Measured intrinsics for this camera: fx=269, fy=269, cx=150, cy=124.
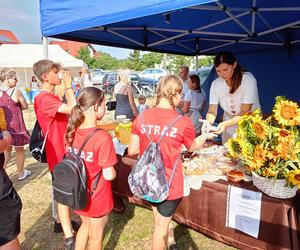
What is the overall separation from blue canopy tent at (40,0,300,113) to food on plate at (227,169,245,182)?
1.14 meters

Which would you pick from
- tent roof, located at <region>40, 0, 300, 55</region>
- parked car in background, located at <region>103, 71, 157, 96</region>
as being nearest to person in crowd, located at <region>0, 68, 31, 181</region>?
tent roof, located at <region>40, 0, 300, 55</region>

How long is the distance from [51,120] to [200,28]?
256 centimetres

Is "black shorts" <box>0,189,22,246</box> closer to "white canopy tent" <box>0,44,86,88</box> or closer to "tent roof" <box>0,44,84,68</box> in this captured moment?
"white canopy tent" <box>0,44,86,88</box>

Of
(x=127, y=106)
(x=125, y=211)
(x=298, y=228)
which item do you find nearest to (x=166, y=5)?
(x=298, y=228)

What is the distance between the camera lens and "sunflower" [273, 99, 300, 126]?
1.45m

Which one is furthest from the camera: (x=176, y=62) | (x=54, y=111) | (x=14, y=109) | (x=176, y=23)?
(x=176, y=62)

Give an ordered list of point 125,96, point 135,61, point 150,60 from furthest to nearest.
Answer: point 135,61, point 150,60, point 125,96

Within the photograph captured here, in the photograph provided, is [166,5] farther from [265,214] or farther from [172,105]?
[265,214]

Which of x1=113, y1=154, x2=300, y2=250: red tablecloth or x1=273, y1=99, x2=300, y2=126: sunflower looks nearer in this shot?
x1=273, y1=99, x2=300, y2=126: sunflower

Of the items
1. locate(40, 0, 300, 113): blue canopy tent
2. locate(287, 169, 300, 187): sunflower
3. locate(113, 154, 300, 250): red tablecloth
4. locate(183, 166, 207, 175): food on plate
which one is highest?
locate(40, 0, 300, 113): blue canopy tent

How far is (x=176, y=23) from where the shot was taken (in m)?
3.64

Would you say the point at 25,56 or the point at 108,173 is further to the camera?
the point at 25,56

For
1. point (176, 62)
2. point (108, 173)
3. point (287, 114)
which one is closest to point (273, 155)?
point (287, 114)

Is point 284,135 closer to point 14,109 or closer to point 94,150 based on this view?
point 94,150
